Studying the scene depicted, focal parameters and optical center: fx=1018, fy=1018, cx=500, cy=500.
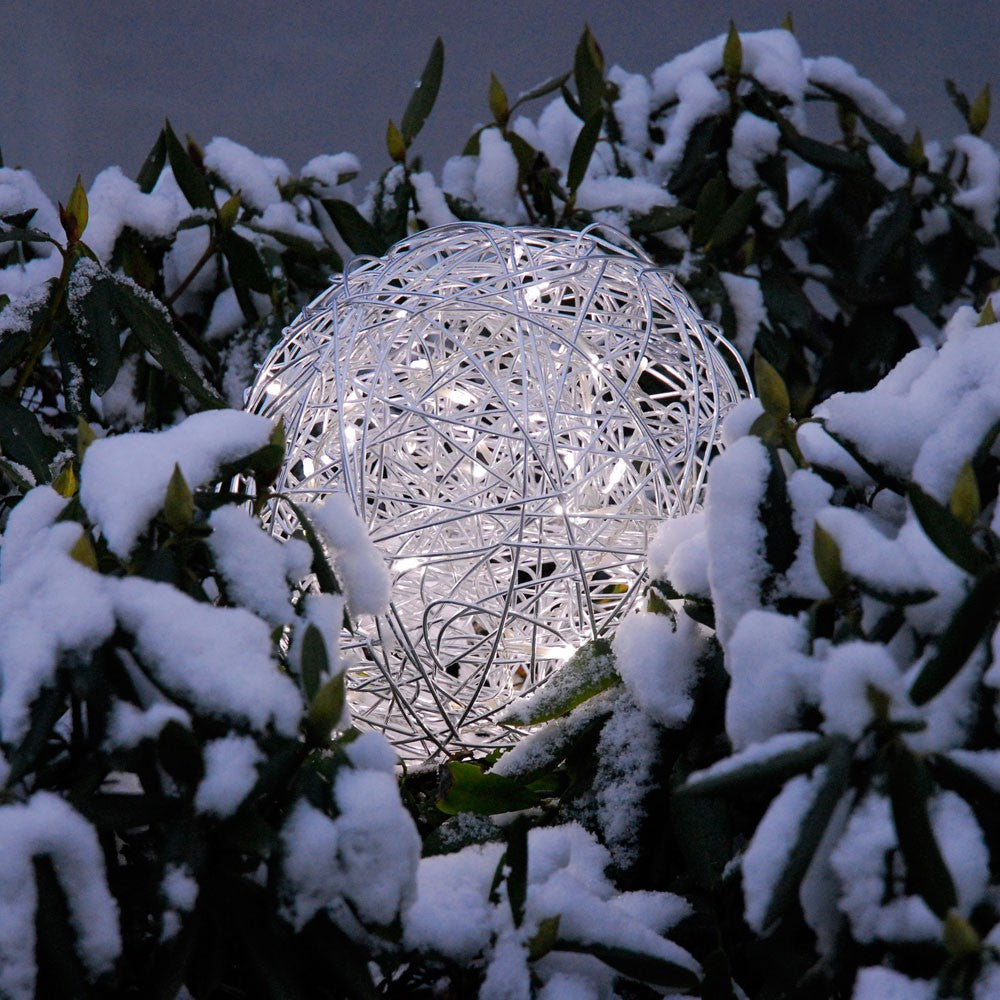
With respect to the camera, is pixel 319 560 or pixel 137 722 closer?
pixel 137 722

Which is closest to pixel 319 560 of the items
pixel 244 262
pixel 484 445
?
pixel 484 445

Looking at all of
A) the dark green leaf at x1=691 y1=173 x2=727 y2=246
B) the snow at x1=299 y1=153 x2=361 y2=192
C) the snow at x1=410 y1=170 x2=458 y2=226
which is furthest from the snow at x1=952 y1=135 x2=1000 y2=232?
the snow at x1=299 y1=153 x2=361 y2=192

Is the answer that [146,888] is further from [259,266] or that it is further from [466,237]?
[259,266]

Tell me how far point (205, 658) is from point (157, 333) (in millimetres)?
389

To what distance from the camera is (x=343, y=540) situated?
0.52 m

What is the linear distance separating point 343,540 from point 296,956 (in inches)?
7.6

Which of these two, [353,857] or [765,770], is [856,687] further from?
[353,857]

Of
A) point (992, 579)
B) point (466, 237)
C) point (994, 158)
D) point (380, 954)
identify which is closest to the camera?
point (992, 579)

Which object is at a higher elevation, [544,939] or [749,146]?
[749,146]

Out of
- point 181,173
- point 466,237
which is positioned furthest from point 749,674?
point 181,173

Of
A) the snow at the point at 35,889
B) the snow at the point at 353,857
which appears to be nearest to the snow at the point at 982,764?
the snow at the point at 353,857

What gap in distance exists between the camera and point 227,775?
1.31 ft

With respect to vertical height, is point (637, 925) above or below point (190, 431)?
below

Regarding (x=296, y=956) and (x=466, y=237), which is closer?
(x=296, y=956)
